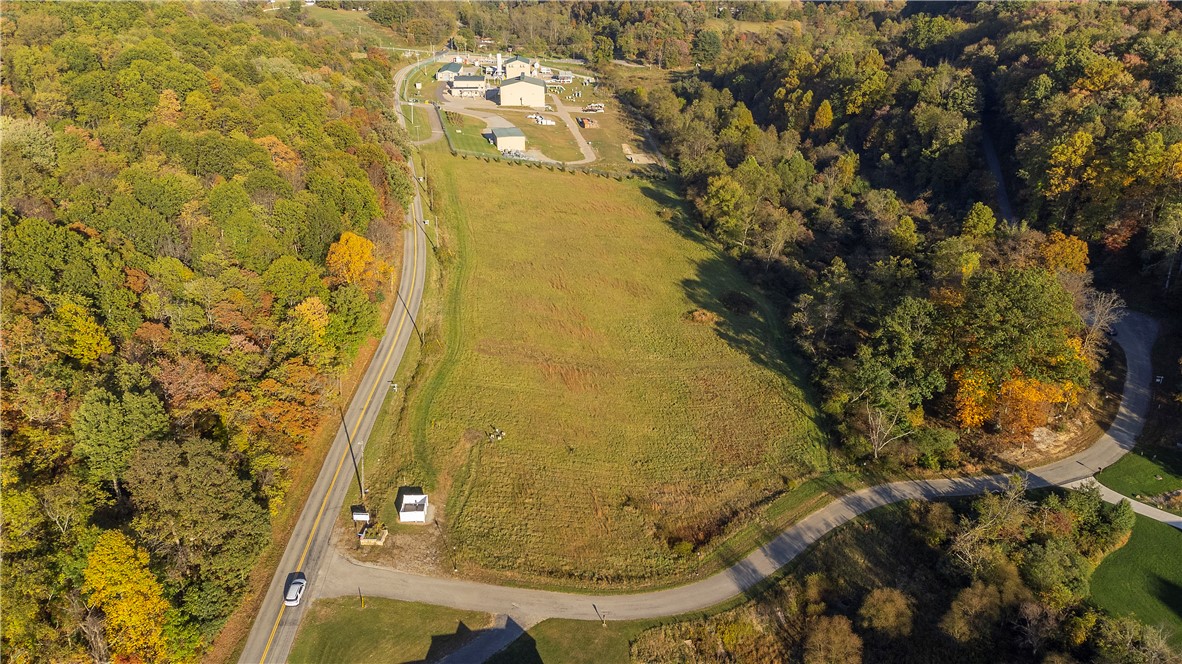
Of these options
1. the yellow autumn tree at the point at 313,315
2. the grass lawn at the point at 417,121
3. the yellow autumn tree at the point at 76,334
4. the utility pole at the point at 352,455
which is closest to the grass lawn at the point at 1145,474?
the utility pole at the point at 352,455

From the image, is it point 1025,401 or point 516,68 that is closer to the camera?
point 1025,401

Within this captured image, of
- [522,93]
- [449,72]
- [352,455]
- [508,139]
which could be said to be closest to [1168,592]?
[352,455]

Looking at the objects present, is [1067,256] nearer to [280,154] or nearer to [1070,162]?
[1070,162]

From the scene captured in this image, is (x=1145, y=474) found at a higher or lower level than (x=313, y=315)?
higher

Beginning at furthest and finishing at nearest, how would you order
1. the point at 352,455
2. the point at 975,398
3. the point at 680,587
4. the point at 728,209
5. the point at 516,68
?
the point at 516,68
the point at 728,209
the point at 975,398
the point at 352,455
the point at 680,587

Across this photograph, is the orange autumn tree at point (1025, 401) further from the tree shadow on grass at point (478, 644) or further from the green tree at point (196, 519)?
the green tree at point (196, 519)

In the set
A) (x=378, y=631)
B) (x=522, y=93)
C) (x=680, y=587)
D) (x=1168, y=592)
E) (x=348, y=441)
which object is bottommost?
(x=348, y=441)
